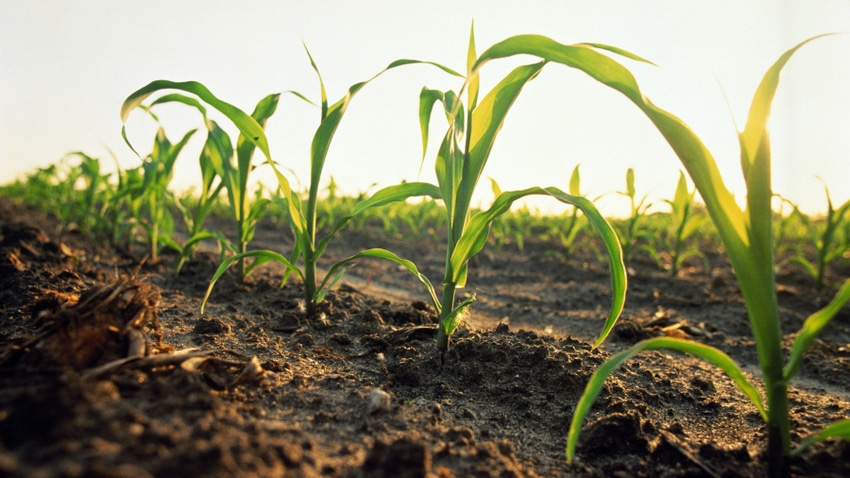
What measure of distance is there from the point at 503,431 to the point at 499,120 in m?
0.83

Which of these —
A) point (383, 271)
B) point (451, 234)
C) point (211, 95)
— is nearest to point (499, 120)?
point (451, 234)

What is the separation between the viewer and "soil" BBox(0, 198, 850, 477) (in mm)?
770

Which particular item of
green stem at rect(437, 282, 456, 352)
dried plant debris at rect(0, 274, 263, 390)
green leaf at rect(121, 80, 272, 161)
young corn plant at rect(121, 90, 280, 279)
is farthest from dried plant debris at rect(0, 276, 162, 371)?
young corn plant at rect(121, 90, 280, 279)

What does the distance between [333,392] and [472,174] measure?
71 cm

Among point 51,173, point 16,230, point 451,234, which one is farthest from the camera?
point 51,173

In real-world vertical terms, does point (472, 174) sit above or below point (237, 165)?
below

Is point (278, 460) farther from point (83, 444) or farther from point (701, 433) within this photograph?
point (701, 433)

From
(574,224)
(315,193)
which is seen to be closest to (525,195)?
(315,193)

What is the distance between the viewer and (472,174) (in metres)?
1.52

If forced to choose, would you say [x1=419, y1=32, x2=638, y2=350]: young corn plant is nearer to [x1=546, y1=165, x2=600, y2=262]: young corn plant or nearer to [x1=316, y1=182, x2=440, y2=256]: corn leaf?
[x1=316, y1=182, x2=440, y2=256]: corn leaf

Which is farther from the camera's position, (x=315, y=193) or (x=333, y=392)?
(x=315, y=193)

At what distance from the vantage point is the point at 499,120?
147 centimetres

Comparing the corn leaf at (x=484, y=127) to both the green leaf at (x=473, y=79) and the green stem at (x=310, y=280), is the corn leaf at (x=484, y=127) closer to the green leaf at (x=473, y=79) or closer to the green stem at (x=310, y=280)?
the green leaf at (x=473, y=79)

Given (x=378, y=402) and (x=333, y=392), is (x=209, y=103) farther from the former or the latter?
(x=378, y=402)
